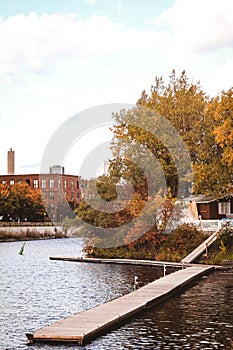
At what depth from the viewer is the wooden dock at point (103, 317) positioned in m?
17.5

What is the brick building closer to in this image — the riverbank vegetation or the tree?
the riverbank vegetation

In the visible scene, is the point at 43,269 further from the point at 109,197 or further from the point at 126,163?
the point at 126,163

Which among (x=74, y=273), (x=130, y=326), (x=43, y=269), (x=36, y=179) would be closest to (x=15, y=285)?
(x=74, y=273)

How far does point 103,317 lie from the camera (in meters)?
20.1

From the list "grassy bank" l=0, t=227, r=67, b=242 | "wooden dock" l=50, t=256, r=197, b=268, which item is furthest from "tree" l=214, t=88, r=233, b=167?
"grassy bank" l=0, t=227, r=67, b=242

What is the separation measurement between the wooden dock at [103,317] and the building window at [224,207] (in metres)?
34.3

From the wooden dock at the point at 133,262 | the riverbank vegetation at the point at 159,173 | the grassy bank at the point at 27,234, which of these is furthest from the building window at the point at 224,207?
the grassy bank at the point at 27,234

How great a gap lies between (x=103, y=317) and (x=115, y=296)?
8.13m

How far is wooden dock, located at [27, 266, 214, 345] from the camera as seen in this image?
17.5 meters

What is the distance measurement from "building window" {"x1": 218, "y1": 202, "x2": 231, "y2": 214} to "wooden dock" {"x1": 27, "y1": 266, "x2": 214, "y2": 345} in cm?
3428

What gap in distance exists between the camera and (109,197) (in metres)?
52.8

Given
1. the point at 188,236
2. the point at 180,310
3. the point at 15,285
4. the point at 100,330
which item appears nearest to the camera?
the point at 100,330

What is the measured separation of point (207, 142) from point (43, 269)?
1990 centimetres

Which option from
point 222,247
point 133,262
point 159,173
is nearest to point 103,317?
point 133,262
